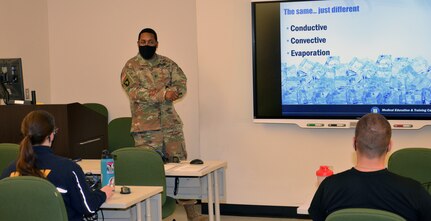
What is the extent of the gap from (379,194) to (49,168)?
5.76 feet

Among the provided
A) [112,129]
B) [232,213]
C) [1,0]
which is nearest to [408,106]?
[232,213]

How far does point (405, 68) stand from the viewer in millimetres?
5738

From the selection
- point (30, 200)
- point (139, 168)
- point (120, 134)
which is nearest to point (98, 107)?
point (120, 134)

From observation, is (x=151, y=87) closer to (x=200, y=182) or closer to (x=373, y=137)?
(x=200, y=182)

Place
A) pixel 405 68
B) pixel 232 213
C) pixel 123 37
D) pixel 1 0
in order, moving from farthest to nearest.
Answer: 1. pixel 123 37
2. pixel 1 0
3. pixel 232 213
4. pixel 405 68

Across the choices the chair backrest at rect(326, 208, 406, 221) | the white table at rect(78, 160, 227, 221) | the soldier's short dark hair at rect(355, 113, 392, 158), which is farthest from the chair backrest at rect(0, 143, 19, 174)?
the chair backrest at rect(326, 208, 406, 221)

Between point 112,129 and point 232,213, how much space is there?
1.78 metres

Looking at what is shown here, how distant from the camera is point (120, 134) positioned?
734 centimetres

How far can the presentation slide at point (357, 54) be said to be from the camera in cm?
571

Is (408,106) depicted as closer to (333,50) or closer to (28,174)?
(333,50)

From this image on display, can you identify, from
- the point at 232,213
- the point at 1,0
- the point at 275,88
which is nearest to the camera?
the point at 275,88

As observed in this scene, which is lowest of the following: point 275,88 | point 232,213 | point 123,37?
point 232,213

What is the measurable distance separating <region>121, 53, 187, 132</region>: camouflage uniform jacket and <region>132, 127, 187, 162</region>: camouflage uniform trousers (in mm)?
48

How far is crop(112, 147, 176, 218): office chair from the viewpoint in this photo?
4613 millimetres
